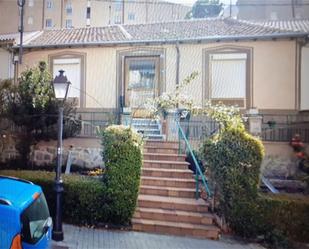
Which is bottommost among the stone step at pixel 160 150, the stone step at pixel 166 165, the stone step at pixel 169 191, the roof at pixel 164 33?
the stone step at pixel 169 191

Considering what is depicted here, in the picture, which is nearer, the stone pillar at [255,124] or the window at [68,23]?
the stone pillar at [255,124]

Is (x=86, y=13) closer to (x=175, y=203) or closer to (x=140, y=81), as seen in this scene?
(x=140, y=81)

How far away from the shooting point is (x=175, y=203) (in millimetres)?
7523

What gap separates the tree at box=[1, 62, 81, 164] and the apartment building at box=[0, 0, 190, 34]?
24.7 m

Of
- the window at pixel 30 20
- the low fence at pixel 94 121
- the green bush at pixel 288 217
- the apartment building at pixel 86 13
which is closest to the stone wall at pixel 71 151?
the low fence at pixel 94 121

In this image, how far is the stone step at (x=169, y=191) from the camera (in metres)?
8.03

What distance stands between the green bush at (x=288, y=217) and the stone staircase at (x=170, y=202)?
105cm

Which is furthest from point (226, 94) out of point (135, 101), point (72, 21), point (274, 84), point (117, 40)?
point (72, 21)

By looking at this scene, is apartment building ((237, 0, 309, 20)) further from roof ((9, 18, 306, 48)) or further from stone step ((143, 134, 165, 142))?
stone step ((143, 134, 165, 142))

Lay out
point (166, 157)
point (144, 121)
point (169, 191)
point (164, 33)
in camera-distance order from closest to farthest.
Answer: point (169, 191) < point (166, 157) < point (144, 121) < point (164, 33)

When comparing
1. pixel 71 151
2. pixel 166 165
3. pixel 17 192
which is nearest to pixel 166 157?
pixel 166 165

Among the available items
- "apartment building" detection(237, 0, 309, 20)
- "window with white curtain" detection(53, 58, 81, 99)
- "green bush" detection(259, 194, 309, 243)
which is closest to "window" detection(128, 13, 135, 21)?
"apartment building" detection(237, 0, 309, 20)

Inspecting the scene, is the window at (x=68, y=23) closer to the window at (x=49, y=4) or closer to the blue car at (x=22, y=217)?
the window at (x=49, y=4)

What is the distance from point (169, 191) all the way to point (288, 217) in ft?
8.70
